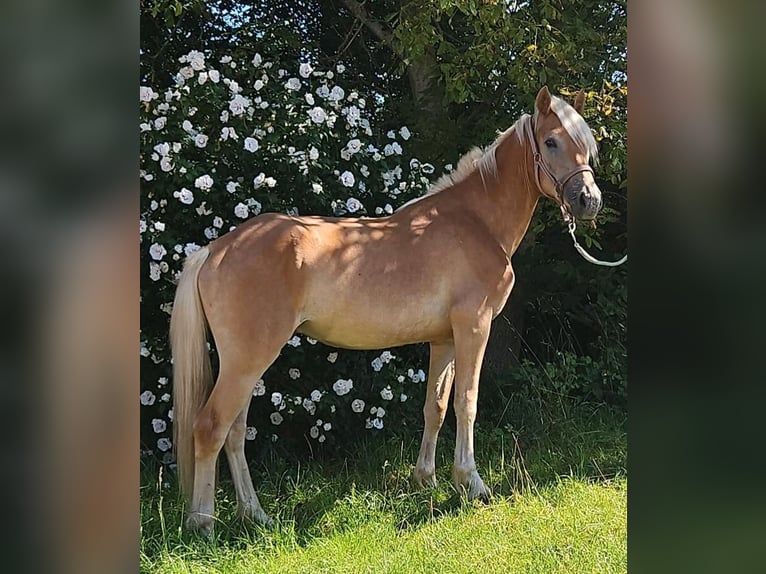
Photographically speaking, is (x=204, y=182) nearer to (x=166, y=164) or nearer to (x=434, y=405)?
(x=166, y=164)

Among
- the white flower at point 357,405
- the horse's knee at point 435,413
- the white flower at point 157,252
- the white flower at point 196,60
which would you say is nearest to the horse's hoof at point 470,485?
the horse's knee at point 435,413

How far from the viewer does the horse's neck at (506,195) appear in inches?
145

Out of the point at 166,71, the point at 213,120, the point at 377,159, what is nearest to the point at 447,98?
the point at 377,159

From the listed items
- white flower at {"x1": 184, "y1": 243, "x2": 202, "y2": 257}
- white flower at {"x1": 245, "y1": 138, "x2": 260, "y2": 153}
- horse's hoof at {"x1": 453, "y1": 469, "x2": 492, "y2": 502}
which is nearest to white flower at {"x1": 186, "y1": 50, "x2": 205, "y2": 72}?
white flower at {"x1": 245, "y1": 138, "x2": 260, "y2": 153}

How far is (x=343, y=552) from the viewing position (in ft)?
9.30

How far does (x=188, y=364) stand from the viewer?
310cm

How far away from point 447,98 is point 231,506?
9.90ft

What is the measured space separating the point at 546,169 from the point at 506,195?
29cm

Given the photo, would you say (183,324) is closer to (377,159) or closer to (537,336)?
(377,159)

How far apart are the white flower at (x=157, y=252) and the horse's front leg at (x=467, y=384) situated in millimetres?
1621

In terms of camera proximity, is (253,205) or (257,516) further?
(253,205)

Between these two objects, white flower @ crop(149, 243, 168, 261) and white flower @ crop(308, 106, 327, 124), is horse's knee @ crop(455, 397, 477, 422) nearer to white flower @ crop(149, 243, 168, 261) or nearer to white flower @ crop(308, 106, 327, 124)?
white flower @ crop(149, 243, 168, 261)

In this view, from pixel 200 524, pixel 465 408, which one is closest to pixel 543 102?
pixel 465 408
